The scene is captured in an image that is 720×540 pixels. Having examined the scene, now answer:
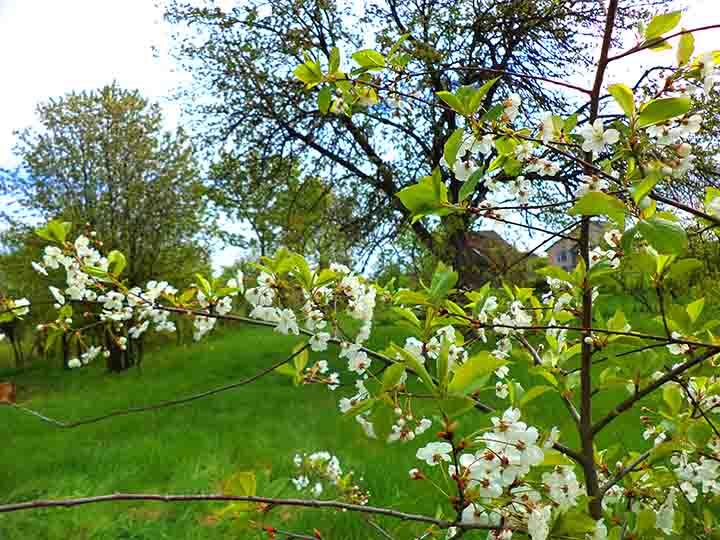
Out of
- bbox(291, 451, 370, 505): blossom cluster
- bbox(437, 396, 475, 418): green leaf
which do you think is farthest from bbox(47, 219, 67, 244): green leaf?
bbox(291, 451, 370, 505): blossom cluster

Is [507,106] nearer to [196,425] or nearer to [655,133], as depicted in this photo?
[655,133]

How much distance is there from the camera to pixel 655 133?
39.1 inches

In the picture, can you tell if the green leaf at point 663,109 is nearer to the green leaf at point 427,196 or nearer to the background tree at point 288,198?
the green leaf at point 427,196

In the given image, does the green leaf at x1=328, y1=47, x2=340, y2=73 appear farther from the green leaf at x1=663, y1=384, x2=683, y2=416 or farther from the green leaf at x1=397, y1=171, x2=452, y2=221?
the green leaf at x1=663, y1=384, x2=683, y2=416

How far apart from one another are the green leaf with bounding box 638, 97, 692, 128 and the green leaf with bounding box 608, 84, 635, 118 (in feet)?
0.08

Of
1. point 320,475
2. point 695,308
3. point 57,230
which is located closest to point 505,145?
point 695,308

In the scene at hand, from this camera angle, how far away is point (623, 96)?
2.98 ft

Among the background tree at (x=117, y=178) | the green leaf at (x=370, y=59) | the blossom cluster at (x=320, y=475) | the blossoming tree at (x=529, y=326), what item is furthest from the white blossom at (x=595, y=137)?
the background tree at (x=117, y=178)

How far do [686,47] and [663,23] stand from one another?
0.25 ft

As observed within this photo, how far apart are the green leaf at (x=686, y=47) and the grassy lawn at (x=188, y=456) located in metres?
1.42

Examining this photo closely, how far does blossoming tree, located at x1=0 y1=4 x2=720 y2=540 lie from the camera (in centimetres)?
86

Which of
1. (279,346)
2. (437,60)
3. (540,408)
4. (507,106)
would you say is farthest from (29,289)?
(507,106)

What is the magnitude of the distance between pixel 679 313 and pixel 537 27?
5.36 metres

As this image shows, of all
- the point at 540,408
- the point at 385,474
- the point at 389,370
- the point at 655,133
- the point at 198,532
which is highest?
the point at 655,133
